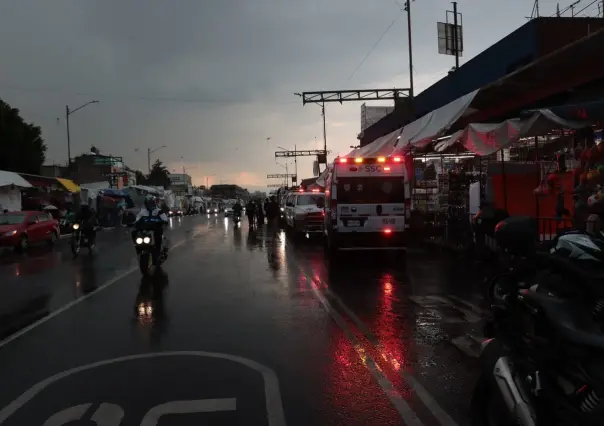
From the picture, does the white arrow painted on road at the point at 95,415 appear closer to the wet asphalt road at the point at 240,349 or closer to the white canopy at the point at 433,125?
the wet asphalt road at the point at 240,349

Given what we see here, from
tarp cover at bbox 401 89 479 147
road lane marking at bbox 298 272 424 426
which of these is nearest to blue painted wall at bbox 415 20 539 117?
tarp cover at bbox 401 89 479 147

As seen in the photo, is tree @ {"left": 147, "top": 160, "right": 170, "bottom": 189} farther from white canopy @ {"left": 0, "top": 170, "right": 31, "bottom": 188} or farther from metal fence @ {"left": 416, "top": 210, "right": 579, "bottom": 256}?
metal fence @ {"left": 416, "top": 210, "right": 579, "bottom": 256}

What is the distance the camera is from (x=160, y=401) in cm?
491

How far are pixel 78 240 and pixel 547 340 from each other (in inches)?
716

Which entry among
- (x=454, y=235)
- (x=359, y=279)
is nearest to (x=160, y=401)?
(x=359, y=279)

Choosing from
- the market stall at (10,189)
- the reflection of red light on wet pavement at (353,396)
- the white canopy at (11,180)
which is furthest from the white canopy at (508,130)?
the market stall at (10,189)

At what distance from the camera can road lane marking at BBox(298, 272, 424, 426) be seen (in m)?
4.51

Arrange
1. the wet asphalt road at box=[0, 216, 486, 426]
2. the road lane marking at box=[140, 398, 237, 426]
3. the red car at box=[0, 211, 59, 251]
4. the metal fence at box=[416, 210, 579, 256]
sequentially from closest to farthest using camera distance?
the road lane marking at box=[140, 398, 237, 426] → the wet asphalt road at box=[0, 216, 486, 426] → the metal fence at box=[416, 210, 579, 256] → the red car at box=[0, 211, 59, 251]

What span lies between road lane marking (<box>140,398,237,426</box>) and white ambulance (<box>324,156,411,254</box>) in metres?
10.5

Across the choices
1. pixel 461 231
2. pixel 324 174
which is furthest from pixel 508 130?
pixel 324 174

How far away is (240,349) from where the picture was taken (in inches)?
258

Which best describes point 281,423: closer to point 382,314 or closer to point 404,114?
point 382,314

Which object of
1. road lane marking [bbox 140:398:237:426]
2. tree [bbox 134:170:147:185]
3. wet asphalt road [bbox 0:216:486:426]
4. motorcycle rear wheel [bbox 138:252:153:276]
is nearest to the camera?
road lane marking [bbox 140:398:237:426]

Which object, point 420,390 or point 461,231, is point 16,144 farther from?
point 420,390
